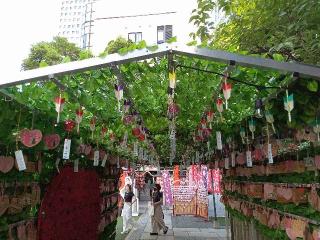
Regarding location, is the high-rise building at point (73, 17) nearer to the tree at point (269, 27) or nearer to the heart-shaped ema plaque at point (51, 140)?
the tree at point (269, 27)

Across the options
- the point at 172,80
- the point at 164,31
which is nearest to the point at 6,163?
the point at 172,80

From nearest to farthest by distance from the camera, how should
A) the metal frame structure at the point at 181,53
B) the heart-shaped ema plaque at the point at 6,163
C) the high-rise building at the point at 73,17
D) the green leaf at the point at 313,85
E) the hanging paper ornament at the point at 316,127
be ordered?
1. the metal frame structure at the point at 181,53
2. the green leaf at the point at 313,85
3. the hanging paper ornament at the point at 316,127
4. the heart-shaped ema plaque at the point at 6,163
5. the high-rise building at the point at 73,17

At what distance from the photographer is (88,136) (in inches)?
319

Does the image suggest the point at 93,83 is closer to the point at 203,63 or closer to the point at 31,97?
the point at 31,97

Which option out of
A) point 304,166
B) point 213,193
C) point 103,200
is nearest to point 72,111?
point 304,166

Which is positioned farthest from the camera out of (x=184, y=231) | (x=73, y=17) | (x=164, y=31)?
(x=73, y=17)

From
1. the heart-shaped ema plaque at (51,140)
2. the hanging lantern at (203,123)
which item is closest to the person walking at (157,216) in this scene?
the hanging lantern at (203,123)

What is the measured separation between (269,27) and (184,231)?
37.6 ft

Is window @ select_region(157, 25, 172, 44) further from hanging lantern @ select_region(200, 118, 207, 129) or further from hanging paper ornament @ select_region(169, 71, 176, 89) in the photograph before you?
hanging paper ornament @ select_region(169, 71, 176, 89)

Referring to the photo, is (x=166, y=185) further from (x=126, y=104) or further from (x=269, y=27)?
(x=269, y=27)

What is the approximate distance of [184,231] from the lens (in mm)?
16172

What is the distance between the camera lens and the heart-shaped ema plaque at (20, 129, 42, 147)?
16.9 ft

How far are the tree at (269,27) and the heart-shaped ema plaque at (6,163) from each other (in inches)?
114

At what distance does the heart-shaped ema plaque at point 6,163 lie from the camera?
506 centimetres
